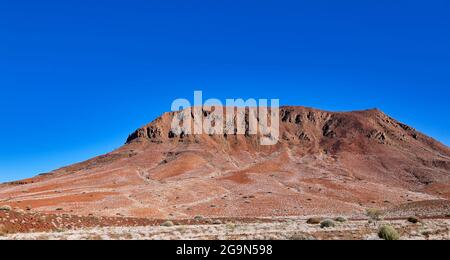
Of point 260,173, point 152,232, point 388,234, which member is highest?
point 260,173

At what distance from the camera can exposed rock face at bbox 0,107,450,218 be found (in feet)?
186

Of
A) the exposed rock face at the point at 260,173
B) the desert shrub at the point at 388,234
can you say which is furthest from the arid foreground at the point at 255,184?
the desert shrub at the point at 388,234

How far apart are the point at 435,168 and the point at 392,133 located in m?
27.3

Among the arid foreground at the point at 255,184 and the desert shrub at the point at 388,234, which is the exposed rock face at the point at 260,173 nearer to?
the arid foreground at the point at 255,184

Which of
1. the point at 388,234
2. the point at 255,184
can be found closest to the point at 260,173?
the point at 255,184

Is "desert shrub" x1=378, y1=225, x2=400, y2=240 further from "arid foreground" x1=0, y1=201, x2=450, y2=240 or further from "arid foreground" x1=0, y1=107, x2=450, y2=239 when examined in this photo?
"arid foreground" x1=0, y1=107, x2=450, y2=239

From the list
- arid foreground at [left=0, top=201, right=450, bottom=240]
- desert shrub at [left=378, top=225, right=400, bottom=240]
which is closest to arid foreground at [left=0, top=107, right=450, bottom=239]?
arid foreground at [left=0, top=201, right=450, bottom=240]

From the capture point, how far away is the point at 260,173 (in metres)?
92.4

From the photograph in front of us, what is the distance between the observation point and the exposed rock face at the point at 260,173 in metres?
56.7

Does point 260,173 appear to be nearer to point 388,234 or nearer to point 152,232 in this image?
point 152,232

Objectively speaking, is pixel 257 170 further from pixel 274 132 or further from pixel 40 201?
pixel 40 201
